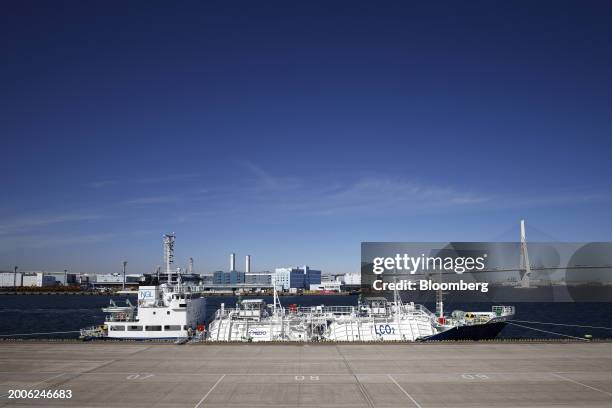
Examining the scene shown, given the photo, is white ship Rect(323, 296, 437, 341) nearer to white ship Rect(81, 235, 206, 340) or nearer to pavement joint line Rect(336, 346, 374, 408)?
pavement joint line Rect(336, 346, 374, 408)

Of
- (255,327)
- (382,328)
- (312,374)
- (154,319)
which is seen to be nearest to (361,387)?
(312,374)

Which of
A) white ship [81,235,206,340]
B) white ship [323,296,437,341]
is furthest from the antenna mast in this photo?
white ship [323,296,437,341]

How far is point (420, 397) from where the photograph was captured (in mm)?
16703

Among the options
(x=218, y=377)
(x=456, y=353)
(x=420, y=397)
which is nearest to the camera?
(x=420, y=397)

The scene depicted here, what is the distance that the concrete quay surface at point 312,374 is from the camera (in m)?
16.5

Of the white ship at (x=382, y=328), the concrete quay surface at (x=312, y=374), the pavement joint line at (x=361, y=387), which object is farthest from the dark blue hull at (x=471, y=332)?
the pavement joint line at (x=361, y=387)

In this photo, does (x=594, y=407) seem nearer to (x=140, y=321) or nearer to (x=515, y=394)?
(x=515, y=394)

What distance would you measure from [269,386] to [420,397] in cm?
576

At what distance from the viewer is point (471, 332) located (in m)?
43.4

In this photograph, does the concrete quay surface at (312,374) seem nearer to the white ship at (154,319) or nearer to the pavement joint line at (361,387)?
the pavement joint line at (361,387)

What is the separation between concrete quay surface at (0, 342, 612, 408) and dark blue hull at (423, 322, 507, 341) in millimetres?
13562

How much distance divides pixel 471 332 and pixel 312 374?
92.8ft

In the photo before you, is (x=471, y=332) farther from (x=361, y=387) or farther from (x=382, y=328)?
(x=361, y=387)

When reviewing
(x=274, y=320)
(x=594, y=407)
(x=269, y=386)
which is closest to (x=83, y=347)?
(x=269, y=386)
